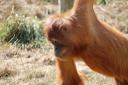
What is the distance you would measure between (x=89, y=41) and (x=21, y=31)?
3.83 m

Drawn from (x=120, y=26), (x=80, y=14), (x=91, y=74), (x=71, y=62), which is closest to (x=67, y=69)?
(x=71, y=62)

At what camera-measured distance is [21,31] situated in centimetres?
743

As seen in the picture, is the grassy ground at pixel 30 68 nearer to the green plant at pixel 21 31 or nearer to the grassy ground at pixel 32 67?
the grassy ground at pixel 32 67

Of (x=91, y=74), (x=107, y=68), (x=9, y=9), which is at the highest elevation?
(x=107, y=68)

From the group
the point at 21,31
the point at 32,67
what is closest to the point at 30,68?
the point at 32,67

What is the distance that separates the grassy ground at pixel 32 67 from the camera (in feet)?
18.0

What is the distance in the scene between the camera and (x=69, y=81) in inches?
165

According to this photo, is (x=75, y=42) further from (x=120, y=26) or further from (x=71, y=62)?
(x=120, y=26)

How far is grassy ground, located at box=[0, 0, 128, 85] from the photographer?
5.49m

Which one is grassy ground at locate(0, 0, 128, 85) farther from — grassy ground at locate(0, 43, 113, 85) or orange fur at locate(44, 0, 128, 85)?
orange fur at locate(44, 0, 128, 85)

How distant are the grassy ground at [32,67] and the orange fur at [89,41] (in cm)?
114

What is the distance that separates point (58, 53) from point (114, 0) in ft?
17.9

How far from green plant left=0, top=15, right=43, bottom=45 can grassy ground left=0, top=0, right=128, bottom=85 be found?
32 centimetres

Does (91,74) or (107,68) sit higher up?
(107,68)
